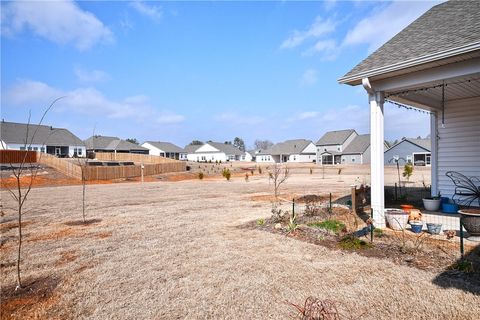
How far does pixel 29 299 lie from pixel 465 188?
37.7 feet

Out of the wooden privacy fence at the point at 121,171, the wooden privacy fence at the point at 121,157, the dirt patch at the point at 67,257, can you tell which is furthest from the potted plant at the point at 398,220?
the wooden privacy fence at the point at 121,157

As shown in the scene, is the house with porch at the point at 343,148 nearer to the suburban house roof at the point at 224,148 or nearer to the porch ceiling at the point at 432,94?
the suburban house roof at the point at 224,148

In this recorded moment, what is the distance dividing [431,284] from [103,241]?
692 cm

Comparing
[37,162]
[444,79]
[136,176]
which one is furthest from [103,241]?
[37,162]

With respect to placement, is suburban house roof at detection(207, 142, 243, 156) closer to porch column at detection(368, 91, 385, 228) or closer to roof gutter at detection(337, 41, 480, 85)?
roof gutter at detection(337, 41, 480, 85)

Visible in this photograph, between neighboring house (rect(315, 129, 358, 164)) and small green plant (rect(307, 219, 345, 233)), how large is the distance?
186ft

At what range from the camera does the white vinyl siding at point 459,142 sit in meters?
9.51

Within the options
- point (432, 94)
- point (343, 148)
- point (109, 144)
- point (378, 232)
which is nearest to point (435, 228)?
point (378, 232)

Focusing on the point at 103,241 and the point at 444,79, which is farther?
the point at 103,241

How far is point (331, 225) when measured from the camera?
7590 millimetres

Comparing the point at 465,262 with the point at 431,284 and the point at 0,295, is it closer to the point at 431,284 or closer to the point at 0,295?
the point at 431,284

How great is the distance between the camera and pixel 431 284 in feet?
14.1

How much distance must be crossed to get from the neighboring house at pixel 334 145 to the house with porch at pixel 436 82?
53470 mm

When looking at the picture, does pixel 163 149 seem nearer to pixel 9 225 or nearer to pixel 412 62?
pixel 9 225
